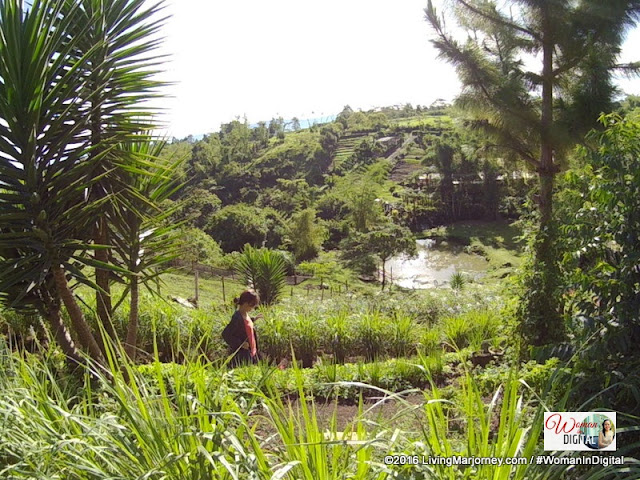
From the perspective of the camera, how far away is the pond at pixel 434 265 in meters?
24.3

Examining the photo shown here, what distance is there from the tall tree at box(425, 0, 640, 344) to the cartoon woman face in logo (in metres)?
3.74

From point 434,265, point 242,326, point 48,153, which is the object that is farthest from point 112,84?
point 434,265

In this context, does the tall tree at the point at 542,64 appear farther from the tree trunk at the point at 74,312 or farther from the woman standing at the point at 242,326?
the tree trunk at the point at 74,312

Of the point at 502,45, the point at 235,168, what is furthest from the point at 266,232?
the point at 502,45

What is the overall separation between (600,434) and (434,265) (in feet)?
87.1

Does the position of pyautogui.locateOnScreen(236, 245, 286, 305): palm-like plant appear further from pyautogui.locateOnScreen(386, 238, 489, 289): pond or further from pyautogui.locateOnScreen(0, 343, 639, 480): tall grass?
pyautogui.locateOnScreen(386, 238, 489, 289): pond

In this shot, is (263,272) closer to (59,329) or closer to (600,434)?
A: (59,329)

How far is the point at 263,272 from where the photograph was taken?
9031 mm

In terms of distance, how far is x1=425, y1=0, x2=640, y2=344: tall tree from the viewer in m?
5.35

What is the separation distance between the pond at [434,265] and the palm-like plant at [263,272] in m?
14.7

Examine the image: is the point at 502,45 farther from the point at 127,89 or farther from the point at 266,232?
the point at 266,232

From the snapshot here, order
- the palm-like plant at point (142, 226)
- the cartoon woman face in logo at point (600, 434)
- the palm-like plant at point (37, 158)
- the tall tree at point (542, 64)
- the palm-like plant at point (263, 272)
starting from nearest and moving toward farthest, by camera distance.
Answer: the cartoon woman face in logo at point (600, 434)
the palm-like plant at point (37, 158)
the palm-like plant at point (142, 226)
the tall tree at point (542, 64)
the palm-like plant at point (263, 272)

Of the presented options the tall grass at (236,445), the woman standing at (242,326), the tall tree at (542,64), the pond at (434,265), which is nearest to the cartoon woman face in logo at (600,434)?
the tall grass at (236,445)

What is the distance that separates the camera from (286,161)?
162 feet
